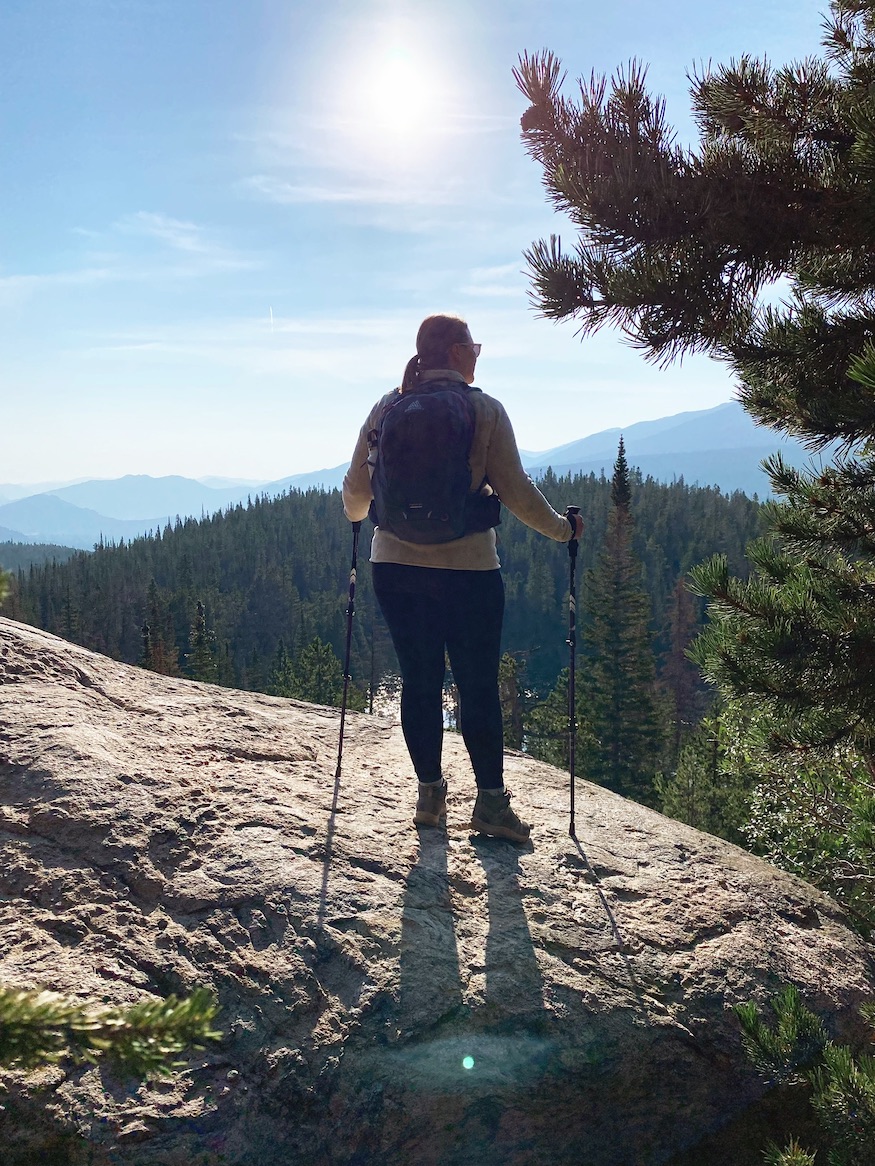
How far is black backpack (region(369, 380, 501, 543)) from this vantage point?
172 inches

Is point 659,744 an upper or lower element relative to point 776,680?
lower

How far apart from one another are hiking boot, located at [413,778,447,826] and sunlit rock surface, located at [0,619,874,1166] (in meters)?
0.14

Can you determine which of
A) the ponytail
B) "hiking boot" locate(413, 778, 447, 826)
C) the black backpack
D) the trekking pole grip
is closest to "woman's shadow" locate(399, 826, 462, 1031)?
"hiking boot" locate(413, 778, 447, 826)

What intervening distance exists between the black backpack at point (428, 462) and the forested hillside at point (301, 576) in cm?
7732

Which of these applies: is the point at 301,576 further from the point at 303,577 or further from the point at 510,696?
the point at 510,696

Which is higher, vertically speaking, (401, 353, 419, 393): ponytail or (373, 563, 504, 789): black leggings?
(401, 353, 419, 393): ponytail

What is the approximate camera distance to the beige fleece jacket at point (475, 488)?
4578 mm

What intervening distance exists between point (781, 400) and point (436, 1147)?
15.4ft

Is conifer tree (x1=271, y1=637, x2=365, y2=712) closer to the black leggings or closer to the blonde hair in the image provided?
the black leggings

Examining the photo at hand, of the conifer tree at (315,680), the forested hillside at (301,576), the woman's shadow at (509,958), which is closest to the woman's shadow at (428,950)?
the woman's shadow at (509,958)

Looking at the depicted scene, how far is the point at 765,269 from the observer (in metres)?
4.68

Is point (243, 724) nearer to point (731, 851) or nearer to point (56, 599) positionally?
point (731, 851)

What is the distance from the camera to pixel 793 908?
512 centimetres

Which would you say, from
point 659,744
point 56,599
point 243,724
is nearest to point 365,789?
point 243,724
